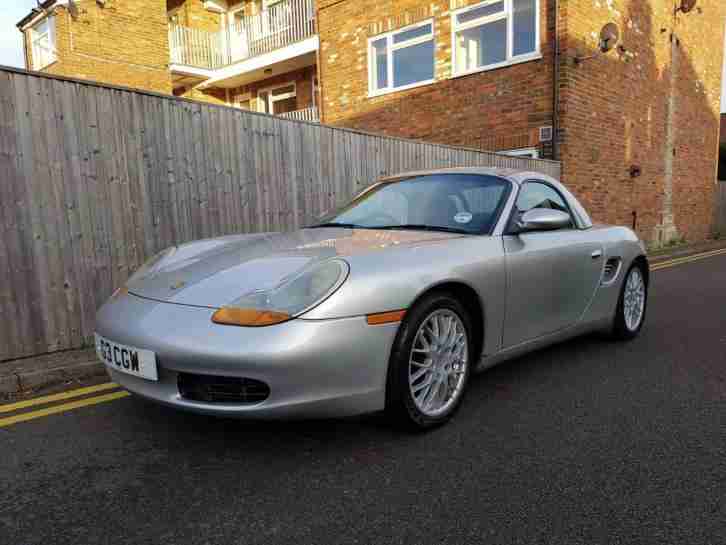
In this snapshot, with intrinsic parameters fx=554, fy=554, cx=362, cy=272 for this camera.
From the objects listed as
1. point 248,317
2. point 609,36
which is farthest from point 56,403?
point 609,36

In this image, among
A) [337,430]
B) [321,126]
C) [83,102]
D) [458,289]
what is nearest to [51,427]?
[337,430]

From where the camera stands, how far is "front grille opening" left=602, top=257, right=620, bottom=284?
405 centimetres

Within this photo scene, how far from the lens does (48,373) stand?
3557 millimetres

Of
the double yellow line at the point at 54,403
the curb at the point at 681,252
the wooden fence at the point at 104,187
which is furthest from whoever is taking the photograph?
the curb at the point at 681,252

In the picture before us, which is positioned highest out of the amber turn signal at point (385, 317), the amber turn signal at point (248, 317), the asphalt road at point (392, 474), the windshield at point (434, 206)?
the windshield at point (434, 206)

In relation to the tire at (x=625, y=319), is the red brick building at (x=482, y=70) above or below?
above

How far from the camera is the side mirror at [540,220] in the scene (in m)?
3.17

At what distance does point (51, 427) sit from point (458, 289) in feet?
7.20

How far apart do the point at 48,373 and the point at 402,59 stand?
37.5 feet

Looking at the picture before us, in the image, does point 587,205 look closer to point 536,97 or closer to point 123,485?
point 536,97

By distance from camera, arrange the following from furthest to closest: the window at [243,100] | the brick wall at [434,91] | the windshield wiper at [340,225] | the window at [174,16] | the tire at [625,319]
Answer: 1. the window at [243,100]
2. the window at [174,16]
3. the brick wall at [434,91]
4. the tire at [625,319]
5. the windshield wiper at [340,225]

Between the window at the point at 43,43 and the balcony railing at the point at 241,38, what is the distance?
3.42m

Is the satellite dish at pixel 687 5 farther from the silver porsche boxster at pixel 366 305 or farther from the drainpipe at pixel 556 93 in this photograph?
the silver porsche boxster at pixel 366 305

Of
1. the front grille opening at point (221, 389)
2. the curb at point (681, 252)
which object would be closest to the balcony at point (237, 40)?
the curb at point (681, 252)
